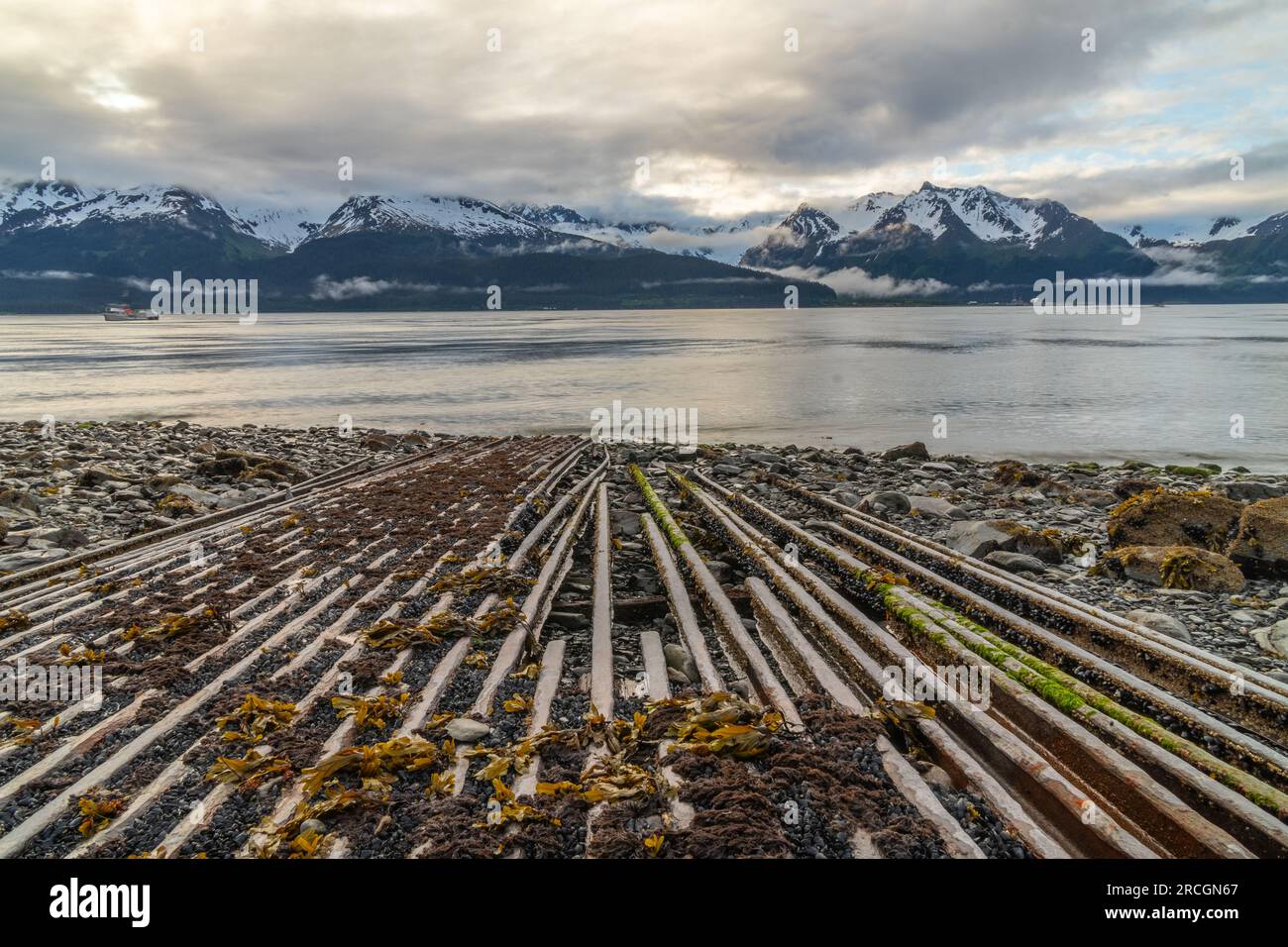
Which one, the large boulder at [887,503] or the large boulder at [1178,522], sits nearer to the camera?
the large boulder at [1178,522]

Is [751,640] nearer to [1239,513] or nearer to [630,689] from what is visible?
[630,689]

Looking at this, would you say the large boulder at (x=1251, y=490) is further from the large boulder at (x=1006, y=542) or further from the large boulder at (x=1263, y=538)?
the large boulder at (x=1006, y=542)

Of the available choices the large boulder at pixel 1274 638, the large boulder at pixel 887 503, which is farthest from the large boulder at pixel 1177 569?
the large boulder at pixel 887 503

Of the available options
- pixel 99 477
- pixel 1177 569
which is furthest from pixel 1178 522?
pixel 99 477

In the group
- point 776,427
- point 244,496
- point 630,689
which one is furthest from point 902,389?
point 630,689

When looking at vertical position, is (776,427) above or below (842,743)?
above

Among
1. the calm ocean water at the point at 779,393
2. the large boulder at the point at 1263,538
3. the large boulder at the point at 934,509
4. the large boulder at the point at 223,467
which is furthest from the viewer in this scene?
the calm ocean water at the point at 779,393

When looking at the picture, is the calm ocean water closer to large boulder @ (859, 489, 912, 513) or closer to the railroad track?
large boulder @ (859, 489, 912, 513)
